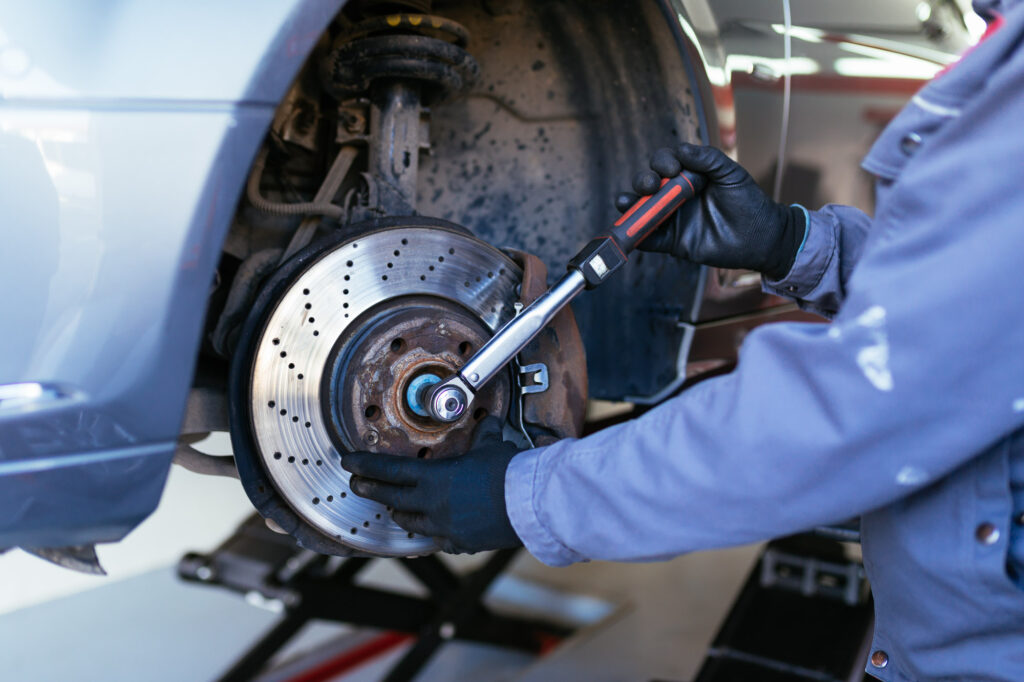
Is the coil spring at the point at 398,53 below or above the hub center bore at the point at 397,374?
above

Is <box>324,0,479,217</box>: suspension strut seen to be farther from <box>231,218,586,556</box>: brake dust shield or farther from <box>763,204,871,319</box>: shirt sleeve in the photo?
<box>763,204,871,319</box>: shirt sleeve

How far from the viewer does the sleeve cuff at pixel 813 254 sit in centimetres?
99

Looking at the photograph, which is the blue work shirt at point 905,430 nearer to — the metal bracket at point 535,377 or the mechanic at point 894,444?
the mechanic at point 894,444

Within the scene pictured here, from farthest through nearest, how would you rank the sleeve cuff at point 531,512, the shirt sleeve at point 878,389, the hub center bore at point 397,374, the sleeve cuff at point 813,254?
1. the sleeve cuff at point 813,254
2. the hub center bore at point 397,374
3. the sleeve cuff at point 531,512
4. the shirt sleeve at point 878,389

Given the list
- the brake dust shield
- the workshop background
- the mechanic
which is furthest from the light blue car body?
the mechanic

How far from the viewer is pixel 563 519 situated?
695 mm

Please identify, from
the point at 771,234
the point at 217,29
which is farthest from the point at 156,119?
the point at 771,234

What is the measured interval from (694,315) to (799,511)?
49 centimetres

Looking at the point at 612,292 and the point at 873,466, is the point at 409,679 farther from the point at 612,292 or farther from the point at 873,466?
the point at 873,466

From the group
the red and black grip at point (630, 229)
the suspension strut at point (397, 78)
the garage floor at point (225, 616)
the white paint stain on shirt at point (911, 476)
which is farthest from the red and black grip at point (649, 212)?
the garage floor at point (225, 616)

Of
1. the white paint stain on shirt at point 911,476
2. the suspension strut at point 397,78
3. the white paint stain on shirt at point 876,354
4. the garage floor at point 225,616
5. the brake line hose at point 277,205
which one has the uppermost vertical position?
the suspension strut at point 397,78

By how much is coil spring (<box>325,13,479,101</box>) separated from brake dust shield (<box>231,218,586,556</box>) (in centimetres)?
17

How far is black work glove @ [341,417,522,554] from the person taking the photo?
76 cm

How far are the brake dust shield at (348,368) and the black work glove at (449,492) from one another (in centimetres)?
4
